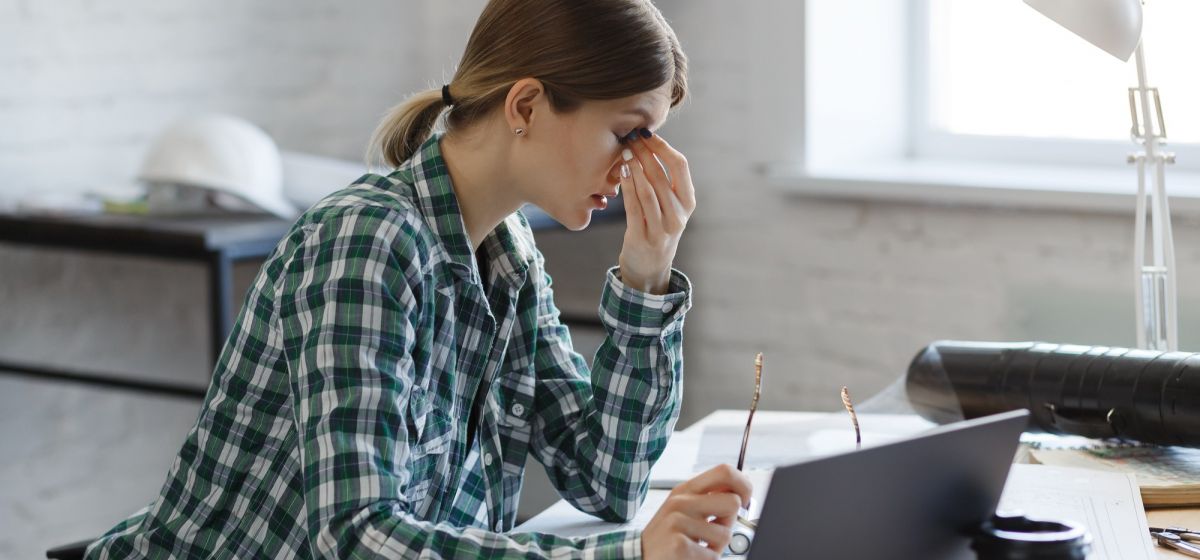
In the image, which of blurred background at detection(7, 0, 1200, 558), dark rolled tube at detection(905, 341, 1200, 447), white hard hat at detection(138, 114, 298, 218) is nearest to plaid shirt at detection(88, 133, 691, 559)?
dark rolled tube at detection(905, 341, 1200, 447)

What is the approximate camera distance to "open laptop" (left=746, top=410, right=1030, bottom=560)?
0.75 meters

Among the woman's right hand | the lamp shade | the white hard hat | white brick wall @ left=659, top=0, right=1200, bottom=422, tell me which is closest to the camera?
the woman's right hand

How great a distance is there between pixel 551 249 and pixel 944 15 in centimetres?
94

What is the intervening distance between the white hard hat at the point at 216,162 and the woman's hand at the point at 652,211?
3.22 ft

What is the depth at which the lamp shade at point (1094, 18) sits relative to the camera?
4.18 feet

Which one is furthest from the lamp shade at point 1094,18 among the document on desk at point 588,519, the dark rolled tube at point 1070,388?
the document on desk at point 588,519

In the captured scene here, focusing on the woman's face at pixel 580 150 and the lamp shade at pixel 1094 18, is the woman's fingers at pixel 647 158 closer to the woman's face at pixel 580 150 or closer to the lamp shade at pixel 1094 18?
the woman's face at pixel 580 150

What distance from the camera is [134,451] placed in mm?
2523

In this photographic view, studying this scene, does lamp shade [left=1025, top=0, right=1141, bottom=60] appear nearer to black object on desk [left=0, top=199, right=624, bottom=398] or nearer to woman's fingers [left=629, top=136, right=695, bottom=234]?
woman's fingers [left=629, top=136, right=695, bottom=234]

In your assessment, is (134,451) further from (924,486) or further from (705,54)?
(924,486)

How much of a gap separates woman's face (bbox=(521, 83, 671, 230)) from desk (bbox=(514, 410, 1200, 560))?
28 cm

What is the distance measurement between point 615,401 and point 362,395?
1.20 ft

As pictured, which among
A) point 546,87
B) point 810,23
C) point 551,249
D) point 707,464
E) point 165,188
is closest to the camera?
point 546,87

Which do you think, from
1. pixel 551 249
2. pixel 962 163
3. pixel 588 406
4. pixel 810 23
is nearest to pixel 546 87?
pixel 588 406
